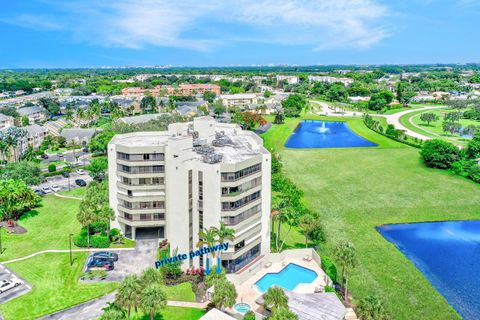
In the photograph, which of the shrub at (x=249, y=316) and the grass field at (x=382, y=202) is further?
the grass field at (x=382, y=202)

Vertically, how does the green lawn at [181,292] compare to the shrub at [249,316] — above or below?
below

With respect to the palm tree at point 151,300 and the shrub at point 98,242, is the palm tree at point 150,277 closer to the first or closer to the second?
the palm tree at point 151,300

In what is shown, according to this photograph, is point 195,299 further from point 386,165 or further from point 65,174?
point 386,165

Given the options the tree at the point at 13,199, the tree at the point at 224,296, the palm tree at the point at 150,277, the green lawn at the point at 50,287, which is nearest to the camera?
the tree at the point at 224,296

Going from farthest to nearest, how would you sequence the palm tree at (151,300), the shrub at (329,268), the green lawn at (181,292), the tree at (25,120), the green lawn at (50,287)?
the tree at (25,120) < the shrub at (329,268) < the green lawn at (181,292) < the green lawn at (50,287) < the palm tree at (151,300)

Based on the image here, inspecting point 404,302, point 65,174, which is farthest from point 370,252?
point 65,174

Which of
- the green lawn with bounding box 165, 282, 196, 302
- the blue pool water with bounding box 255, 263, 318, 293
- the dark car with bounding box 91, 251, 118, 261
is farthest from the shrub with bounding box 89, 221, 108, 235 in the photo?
the blue pool water with bounding box 255, 263, 318, 293

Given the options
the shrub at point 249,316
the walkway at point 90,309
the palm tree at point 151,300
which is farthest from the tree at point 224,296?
the palm tree at point 151,300

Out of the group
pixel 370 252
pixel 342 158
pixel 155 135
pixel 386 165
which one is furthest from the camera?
pixel 342 158
